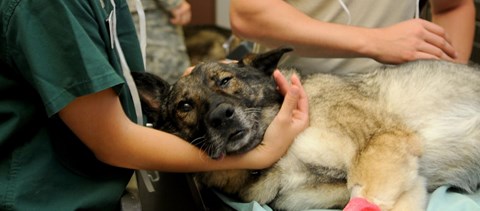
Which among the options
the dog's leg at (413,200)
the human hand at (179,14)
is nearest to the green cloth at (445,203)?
the dog's leg at (413,200)

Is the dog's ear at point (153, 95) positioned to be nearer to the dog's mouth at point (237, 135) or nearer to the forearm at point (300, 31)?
the dog's mouth at point (237, 135)

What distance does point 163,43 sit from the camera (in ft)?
9.53

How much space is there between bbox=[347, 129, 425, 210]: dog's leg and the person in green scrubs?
0.67 ft

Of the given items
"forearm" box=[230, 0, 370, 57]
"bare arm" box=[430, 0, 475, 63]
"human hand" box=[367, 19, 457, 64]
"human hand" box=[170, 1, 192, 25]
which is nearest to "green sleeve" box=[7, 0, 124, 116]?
"forearm" box=[230, 0, 370, 57]

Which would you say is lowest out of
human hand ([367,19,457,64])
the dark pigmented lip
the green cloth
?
the green cloth

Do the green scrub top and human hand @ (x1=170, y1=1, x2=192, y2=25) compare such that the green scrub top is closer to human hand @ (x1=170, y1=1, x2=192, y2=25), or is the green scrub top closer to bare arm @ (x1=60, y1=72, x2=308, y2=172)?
bare arm @ (x1=60, y1=72, x2=308, y2=172)

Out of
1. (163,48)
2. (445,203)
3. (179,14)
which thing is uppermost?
(445,203)

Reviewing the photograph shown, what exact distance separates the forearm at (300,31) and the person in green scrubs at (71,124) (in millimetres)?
383

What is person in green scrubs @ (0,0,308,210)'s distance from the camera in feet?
3.05

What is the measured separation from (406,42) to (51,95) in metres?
1.16

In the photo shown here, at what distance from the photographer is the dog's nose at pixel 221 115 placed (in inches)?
50.6

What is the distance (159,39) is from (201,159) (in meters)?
1.79

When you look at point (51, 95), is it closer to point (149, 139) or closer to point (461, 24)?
point (149, 139)

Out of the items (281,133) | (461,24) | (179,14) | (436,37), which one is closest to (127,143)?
(281,133)
